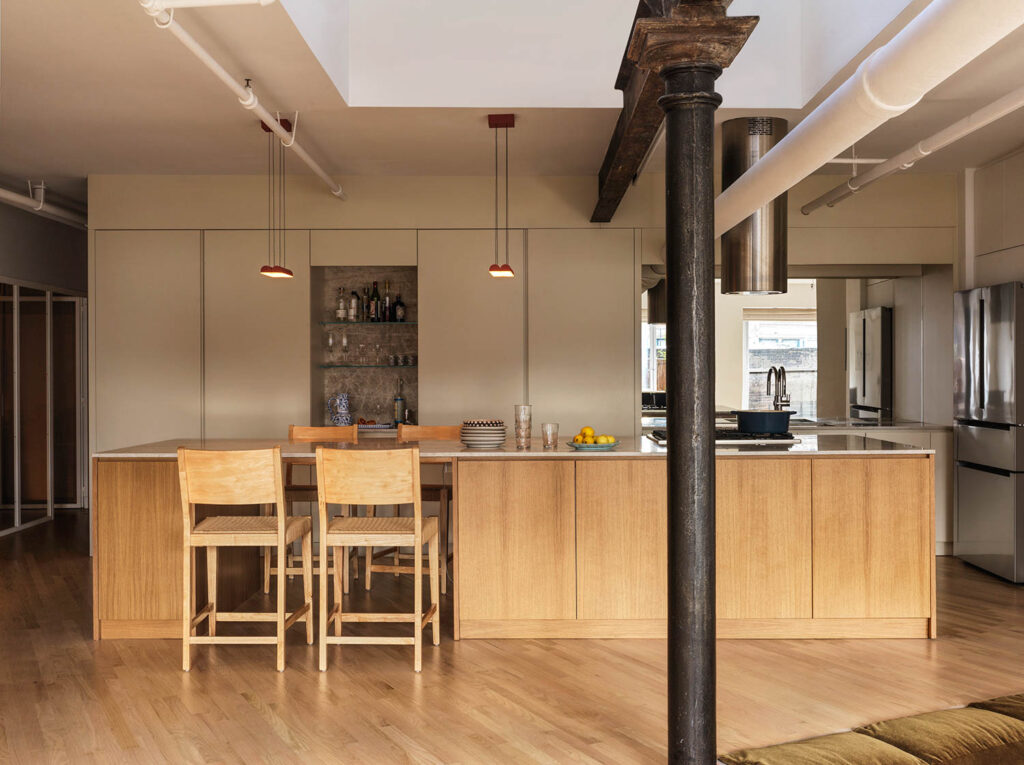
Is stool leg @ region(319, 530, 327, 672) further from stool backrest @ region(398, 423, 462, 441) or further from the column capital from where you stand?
the column capital

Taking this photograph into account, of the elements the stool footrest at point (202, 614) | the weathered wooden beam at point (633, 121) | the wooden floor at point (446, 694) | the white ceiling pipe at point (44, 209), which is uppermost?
the white ceiling pipe at point (44, 209)

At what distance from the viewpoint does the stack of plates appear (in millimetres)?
4406

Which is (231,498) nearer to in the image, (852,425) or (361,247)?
(361,247)

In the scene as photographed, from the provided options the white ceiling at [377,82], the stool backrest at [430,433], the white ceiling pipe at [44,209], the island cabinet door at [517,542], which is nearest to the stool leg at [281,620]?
the island cabinet door at [517,542]

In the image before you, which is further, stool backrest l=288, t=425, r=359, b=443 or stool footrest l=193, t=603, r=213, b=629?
stool backrest l=288, t=425, r=359, b=443

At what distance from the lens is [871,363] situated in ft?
25.1

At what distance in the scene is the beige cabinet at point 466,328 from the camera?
6.50 metres

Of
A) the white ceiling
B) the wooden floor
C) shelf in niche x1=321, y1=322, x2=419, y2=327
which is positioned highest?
the white ceiling

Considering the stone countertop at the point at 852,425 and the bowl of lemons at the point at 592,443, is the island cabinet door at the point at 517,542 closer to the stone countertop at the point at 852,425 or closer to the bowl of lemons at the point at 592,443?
the bowl of lemons at the point at 592,443

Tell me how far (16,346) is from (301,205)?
3070 millimetres

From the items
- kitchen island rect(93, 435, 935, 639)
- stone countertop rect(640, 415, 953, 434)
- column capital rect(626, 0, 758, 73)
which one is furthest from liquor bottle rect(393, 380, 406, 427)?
column capital rect(626, 0, 758, 73)

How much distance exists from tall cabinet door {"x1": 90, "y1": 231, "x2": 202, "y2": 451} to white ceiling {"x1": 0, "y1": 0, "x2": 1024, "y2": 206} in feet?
2.72

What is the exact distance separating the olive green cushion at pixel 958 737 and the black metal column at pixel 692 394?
0.78 m

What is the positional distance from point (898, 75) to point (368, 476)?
2602mm
